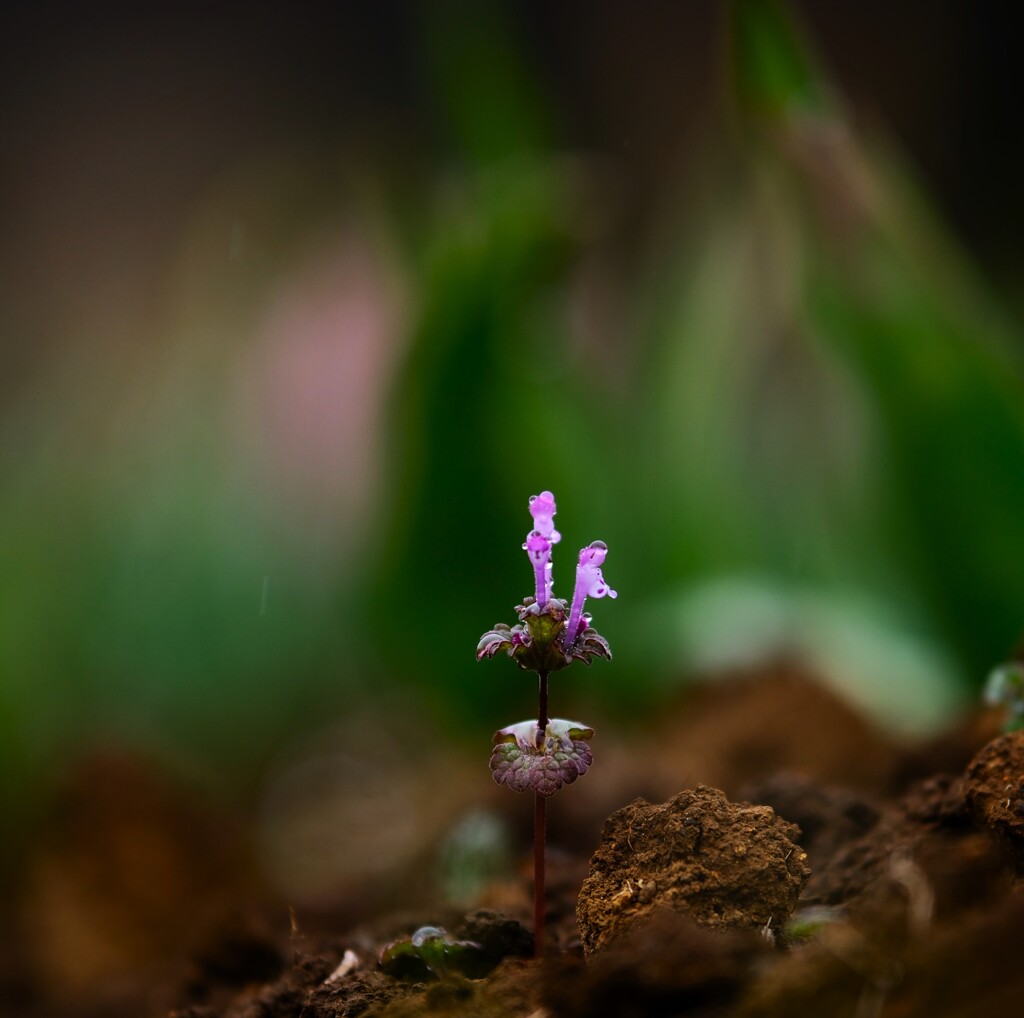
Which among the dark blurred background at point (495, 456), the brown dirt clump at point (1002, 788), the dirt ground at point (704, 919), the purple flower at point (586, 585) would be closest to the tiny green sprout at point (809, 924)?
the dirt ground at point (704, 919)

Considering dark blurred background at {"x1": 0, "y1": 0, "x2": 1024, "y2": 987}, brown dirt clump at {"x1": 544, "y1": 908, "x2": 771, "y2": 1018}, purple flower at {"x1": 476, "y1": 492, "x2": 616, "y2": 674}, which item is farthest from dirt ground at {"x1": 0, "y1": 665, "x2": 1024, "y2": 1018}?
dark blurred background at {"x1": 0, "y1": 0, "x2": 1024, "y2": 987}

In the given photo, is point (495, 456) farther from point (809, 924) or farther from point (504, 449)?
point (809, 924)

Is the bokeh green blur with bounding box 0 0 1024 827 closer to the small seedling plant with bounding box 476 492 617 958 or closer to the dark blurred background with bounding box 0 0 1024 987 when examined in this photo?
the dark blurred background with bounding box 0 0 1024 987

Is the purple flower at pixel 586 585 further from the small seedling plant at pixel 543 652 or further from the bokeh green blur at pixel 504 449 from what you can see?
the bokeh green blur at pixel 504 449

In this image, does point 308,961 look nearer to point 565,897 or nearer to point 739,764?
point 565,897

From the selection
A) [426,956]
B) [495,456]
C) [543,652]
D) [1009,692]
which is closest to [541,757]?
[543,652]

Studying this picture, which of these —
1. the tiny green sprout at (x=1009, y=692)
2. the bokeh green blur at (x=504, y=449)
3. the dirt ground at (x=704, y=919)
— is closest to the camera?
the dirt ground at (x=704, y=919)

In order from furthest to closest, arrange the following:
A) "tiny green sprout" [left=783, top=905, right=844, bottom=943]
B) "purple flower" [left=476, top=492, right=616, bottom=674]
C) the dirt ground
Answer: "purple flower" [left=476, top=492, right=616, bottom=674] → "tiny green sprout" [left=783, top=905, right=844, bottom=943] → the dirt ground
